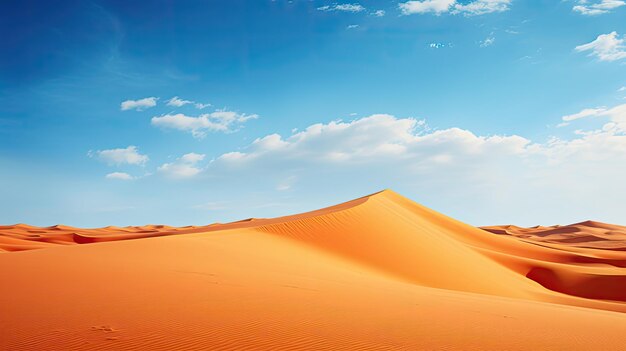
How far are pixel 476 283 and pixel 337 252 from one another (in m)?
5.73

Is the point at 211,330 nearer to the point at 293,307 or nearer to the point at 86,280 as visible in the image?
the point at 293,307

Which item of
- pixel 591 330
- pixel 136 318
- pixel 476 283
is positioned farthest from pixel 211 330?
pixel 476 283

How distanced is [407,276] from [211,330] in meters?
12.8

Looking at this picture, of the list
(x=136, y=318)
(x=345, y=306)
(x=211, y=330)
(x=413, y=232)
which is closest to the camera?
(x=211, y=330)

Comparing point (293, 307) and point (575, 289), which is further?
point (575, 289)

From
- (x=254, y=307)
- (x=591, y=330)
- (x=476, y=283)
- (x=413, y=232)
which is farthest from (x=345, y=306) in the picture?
(x=413, y=232)

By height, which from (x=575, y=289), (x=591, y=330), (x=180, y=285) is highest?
(x=180, y=285)

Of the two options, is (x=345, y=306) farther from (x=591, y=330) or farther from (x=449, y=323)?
(x=591, y=330)

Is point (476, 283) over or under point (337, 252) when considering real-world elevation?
under

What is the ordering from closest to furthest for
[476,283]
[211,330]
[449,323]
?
[211,330], [449,323], [476,283]

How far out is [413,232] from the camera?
23.3m

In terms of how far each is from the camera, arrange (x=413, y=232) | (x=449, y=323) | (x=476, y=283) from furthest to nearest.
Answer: (x=413, y=232) → (x=476, y=283) → (x=449, y=323)

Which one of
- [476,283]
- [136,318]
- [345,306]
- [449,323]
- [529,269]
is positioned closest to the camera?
[136,318]

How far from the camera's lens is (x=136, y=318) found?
5.79 m
